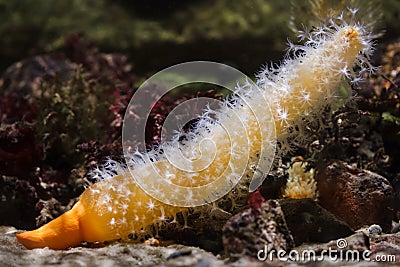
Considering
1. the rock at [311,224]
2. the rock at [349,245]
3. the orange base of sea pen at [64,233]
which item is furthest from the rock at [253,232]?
the orange base of sea pen at [64,233]

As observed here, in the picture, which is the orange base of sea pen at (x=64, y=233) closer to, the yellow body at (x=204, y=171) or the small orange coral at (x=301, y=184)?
the yellow body at (x=204, y=171)

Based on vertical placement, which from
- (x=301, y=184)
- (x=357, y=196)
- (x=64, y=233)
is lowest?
(x=64, y=233)

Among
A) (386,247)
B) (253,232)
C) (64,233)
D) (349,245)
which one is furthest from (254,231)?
(64,233)

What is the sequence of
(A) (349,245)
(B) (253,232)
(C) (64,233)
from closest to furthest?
(B) (253,232) < (A) (349,245) < (C) (64,233)

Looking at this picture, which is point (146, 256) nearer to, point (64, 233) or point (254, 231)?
point (64, 233)

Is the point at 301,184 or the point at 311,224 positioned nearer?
the point at 311,224

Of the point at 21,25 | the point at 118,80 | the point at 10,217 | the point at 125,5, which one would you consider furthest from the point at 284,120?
the point at 21,25
